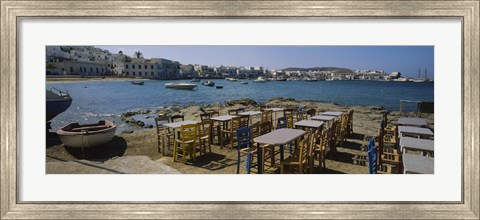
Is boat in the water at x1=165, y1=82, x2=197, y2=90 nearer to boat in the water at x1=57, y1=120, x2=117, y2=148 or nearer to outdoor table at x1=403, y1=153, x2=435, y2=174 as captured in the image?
boat in the water at x1=57, y1=120, x2=117, y2=148

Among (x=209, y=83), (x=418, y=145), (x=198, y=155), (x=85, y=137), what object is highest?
(x=209, y=83)

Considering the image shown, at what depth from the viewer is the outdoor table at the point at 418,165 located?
2788 mm

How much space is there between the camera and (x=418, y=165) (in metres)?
2.92

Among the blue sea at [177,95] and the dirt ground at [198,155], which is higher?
the blue sea at [177,95]

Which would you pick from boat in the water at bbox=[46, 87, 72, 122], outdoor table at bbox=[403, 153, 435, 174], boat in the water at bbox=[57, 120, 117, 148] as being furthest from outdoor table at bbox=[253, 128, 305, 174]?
boat in the water at bbox=[46, 87, 72, 122]

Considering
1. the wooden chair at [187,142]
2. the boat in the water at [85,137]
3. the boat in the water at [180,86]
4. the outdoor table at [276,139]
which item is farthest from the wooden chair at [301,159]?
the boat in the water at [180,86]

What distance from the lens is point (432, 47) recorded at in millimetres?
3311

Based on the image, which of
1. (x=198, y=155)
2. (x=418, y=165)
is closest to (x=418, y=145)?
(x=418, y=165)

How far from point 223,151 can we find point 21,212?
3.65 meters

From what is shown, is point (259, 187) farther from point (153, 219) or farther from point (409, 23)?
point (409, 23)

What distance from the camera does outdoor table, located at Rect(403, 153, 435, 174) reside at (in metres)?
2.79

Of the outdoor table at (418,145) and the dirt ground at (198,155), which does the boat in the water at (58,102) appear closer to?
the dirt ground at (198,155)

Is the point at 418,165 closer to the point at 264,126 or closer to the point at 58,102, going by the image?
the point at 264,126

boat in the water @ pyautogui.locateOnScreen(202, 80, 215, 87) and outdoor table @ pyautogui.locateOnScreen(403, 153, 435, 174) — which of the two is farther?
boat in the water @ pyautogui.locateOnScreen(202, 80, 215, 87)
